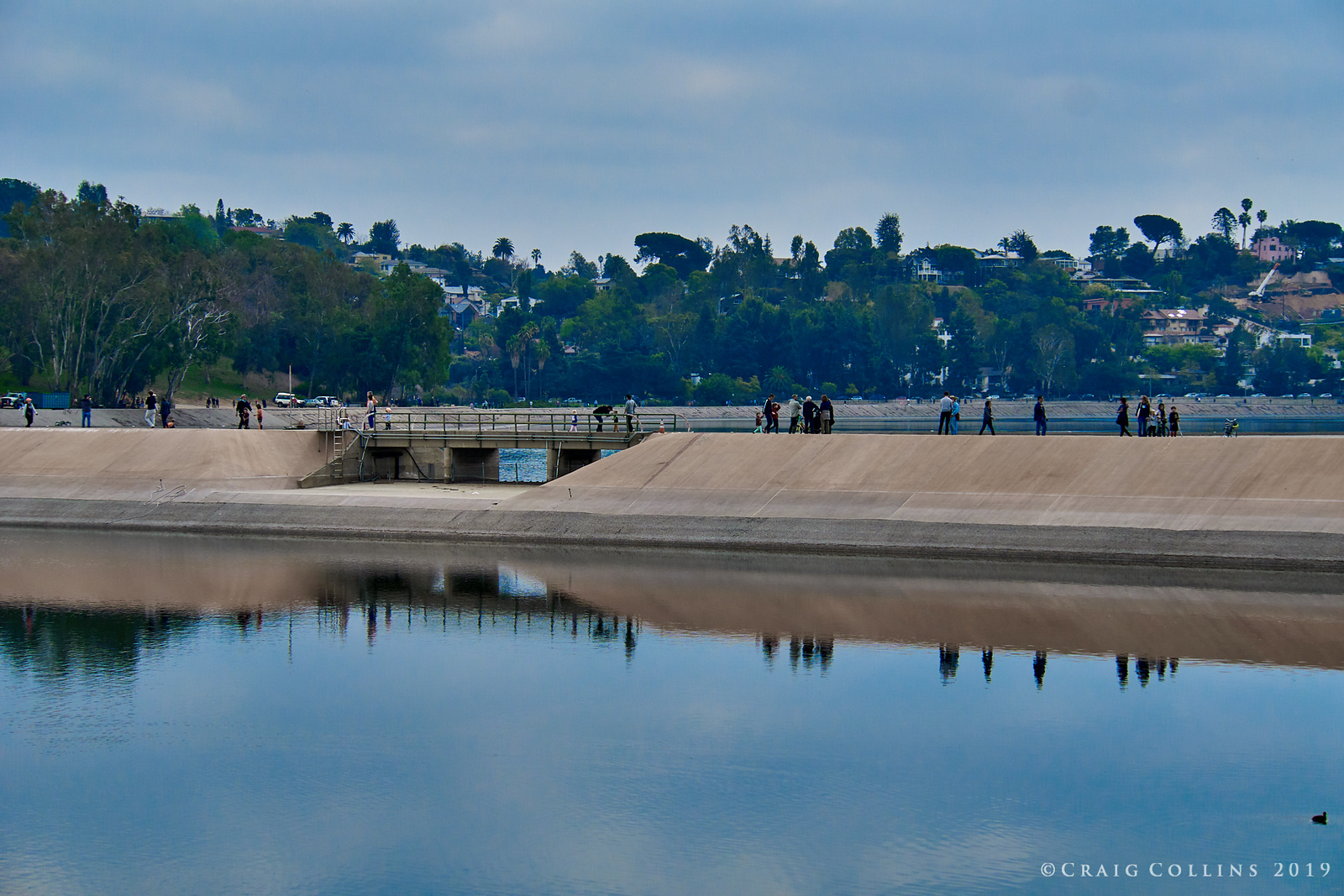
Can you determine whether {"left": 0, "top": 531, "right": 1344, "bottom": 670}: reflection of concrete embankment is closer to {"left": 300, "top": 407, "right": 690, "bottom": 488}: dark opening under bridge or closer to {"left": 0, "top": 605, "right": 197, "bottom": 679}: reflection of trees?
{"left": 0, "top": 605, "right": 197, "bottom": 679}: reflection of trees

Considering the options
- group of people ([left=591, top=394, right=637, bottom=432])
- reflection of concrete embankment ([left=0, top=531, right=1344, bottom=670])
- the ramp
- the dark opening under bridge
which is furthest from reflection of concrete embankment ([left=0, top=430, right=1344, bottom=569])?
group of people ([left=591, top=394, right=637, bottom=432])

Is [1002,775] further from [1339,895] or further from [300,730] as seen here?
[300,730]

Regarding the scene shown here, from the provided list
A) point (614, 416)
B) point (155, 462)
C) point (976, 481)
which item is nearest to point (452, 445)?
point (614, 416)

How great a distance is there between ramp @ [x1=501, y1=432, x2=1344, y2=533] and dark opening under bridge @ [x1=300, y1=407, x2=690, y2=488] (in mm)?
3060

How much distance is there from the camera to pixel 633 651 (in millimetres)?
29312

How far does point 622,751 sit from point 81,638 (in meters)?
16.4

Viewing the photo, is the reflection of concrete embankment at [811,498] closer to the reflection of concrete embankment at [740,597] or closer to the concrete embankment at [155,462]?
the concrete embankment at [155,462]

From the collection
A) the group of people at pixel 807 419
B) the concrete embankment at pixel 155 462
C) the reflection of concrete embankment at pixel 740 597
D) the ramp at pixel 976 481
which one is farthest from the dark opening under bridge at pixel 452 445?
the reflection of concrete embankment at pixel 740 597

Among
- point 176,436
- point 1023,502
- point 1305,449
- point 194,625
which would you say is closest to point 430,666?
point 194,625

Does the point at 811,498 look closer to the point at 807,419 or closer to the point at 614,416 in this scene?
the point at 807,419

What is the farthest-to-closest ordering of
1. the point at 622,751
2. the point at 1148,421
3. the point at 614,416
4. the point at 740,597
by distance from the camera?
the point at 614,416 → the point at 1148,421 → the point at 740,597 → the point at 622,751

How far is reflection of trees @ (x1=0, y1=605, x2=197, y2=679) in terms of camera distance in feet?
91.8

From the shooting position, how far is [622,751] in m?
21.5

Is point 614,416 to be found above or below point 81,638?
above
